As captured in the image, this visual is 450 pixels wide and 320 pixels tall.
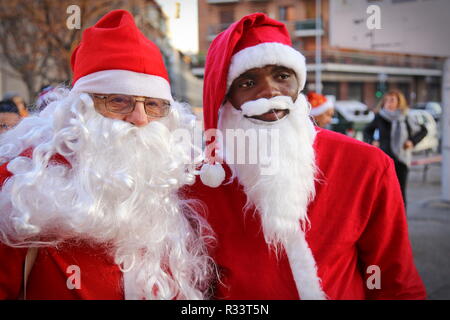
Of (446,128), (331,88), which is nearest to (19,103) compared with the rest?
(446,128)

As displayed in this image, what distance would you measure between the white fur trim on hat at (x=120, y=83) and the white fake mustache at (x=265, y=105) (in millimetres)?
380

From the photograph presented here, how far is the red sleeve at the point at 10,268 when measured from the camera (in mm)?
1541

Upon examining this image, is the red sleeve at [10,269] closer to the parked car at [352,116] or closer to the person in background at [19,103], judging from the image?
the person in background at [19,103]

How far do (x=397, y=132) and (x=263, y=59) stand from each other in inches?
177

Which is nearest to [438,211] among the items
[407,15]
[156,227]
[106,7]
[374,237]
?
[407,15]

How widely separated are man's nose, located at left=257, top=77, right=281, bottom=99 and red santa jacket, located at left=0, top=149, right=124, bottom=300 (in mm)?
883

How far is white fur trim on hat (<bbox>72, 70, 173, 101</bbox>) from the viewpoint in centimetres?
178

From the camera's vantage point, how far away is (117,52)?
6.05 ft

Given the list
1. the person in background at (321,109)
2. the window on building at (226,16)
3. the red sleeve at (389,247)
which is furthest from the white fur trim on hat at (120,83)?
the window on building at (226,16)

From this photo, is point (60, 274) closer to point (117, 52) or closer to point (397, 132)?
point (117, 52)

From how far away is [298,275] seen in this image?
1.69 m
